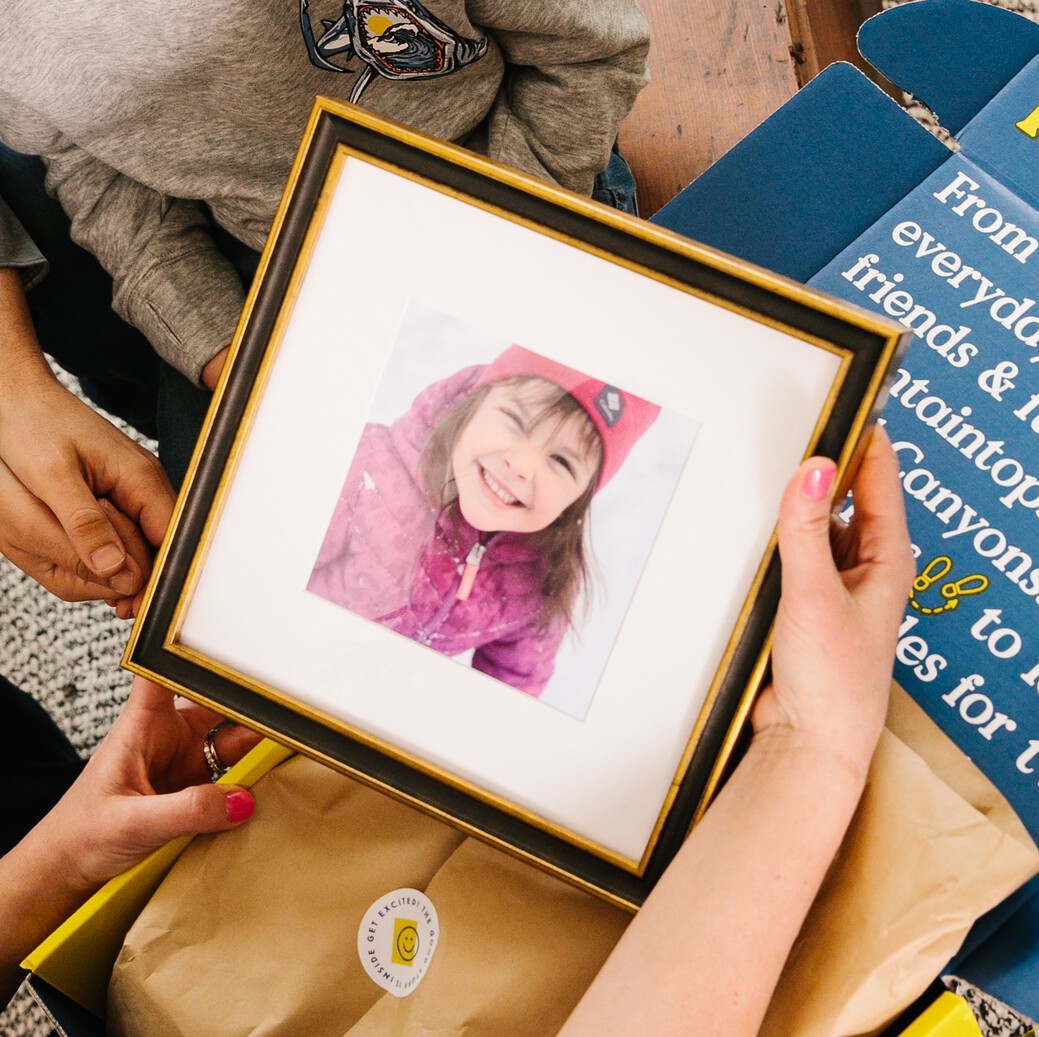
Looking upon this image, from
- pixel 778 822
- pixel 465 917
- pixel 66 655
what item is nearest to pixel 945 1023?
pixel 778 822

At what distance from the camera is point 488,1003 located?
1.58 feet

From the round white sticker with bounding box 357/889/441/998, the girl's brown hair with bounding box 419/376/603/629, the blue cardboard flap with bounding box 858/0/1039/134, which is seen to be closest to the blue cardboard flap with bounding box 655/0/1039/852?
the blue cardboard flap with bounding box 858/0/1039/134

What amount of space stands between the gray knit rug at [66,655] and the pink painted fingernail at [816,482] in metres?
1.06

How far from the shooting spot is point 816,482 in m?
0.40

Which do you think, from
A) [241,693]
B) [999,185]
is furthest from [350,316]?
[999,185]

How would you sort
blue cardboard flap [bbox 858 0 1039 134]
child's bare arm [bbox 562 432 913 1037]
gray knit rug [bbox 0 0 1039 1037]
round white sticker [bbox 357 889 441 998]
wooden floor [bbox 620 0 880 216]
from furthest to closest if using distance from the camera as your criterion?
gray knit rug [bbox 0 0 1039 1037] → wooden floor [bbox 620 0 880 216] → blue cardboard flap [bbox 858 0 1039 134] → round white sticker [bbox 357 889 441 998] → child's bare arm [bbox 562 432 913 1037]

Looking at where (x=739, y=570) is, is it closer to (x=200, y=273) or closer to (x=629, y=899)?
(x=629, y=899)

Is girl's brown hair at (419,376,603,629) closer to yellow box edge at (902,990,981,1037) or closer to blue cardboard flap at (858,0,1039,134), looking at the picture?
yellow box edge at (902,990,981,1037)

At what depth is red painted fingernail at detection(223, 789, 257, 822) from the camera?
533 millimetres

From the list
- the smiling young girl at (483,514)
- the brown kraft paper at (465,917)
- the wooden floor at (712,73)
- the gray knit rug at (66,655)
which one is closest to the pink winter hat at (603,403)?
the smiling young girl at (483,514)

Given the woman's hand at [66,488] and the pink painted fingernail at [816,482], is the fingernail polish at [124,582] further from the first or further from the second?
the pink painted fingernail at [816,482]

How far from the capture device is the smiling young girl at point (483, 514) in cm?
45

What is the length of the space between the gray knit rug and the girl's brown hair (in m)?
0.90

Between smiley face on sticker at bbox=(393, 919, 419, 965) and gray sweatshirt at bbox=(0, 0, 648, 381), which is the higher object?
gray sweatshirt at bbox=(0, 0, 648, 381)
